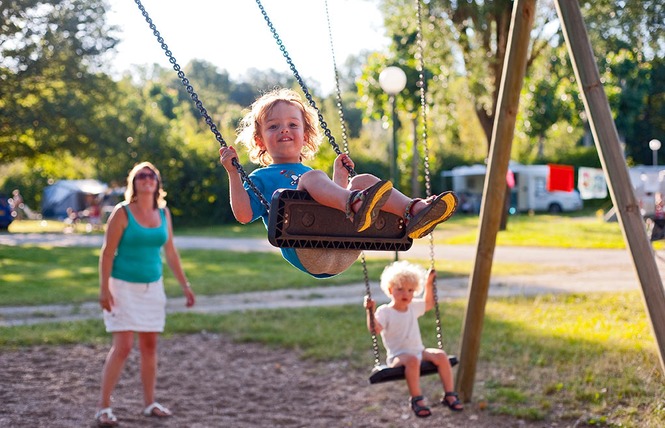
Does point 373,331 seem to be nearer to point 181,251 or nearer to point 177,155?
point 181,251

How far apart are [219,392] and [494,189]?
8.94ft

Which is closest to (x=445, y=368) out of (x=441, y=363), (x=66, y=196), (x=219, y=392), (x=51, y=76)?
(x=441, y=363)

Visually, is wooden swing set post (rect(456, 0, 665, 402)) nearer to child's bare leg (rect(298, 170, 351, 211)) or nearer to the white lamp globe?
child's bare leg (rect(298, 170, 351, 211))

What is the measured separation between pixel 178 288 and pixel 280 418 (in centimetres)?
751

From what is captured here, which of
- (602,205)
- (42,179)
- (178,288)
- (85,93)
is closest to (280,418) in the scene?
(178,288)

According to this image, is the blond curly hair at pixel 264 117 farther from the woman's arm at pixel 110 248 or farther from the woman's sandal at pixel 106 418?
the woman's sandal at pixel 106 418

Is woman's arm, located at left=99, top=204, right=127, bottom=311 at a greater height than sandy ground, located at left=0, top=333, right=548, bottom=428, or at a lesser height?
greater

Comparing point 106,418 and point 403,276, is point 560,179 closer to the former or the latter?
point 403,276

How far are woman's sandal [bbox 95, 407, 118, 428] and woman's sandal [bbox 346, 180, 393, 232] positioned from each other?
290 centimetres

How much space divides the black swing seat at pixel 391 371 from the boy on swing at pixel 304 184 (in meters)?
0.98

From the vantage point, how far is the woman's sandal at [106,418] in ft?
18.0

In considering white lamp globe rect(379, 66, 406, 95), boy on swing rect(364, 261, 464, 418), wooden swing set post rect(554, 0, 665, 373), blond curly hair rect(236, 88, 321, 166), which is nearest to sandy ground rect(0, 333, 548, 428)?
boy on swing rect(364, 261, 464, 418)

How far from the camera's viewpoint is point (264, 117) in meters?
4.18

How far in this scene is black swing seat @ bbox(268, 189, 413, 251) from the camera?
3.45m
